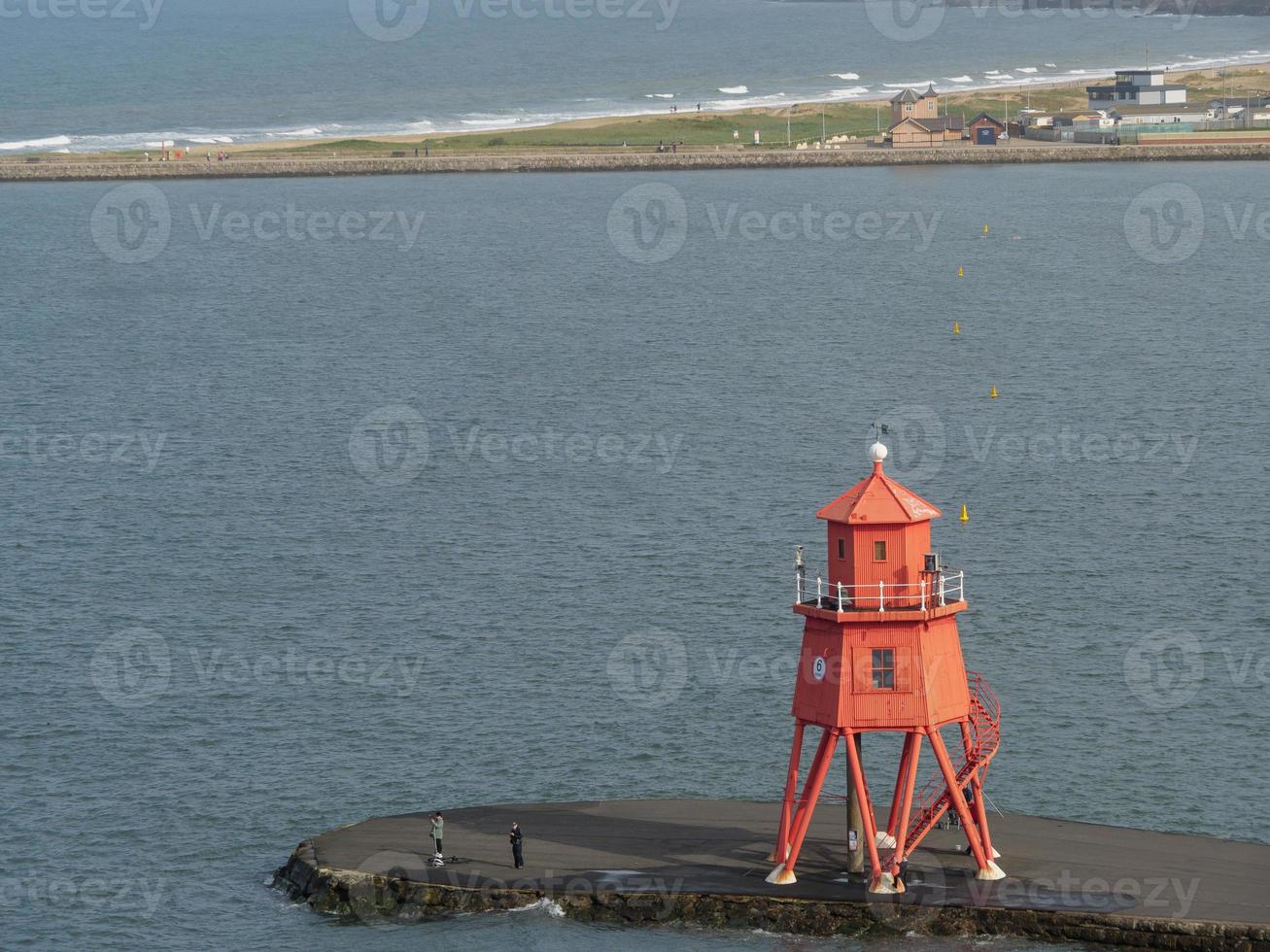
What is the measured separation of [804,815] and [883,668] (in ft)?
13.9

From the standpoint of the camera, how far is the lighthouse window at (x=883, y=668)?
42.9 m

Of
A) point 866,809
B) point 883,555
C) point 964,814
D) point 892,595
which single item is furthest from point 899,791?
point 883,555

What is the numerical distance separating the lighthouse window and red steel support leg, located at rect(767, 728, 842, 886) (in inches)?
75.2

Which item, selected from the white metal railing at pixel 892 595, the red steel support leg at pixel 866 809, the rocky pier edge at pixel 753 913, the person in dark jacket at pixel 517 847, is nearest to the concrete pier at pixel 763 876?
the rocky pier edge at pixel 753 913

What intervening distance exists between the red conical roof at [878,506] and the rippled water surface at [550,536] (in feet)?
34.2

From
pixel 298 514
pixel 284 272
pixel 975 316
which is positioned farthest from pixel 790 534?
pixel 284 272

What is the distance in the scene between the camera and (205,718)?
59844 mm

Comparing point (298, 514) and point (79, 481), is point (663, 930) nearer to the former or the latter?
point (298, 514)

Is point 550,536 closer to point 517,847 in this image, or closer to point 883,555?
point 517,847

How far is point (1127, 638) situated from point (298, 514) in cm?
3589

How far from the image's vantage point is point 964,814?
43.8 meters

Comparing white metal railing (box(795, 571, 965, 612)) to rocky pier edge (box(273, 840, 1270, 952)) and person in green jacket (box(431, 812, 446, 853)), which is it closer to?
rocky pier edge (box(273, 840, 1270, 952))

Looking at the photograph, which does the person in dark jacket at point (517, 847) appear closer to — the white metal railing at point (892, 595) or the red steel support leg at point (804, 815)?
the red steel support leg at point (804, 815)

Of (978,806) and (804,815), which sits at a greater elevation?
(978,806)
